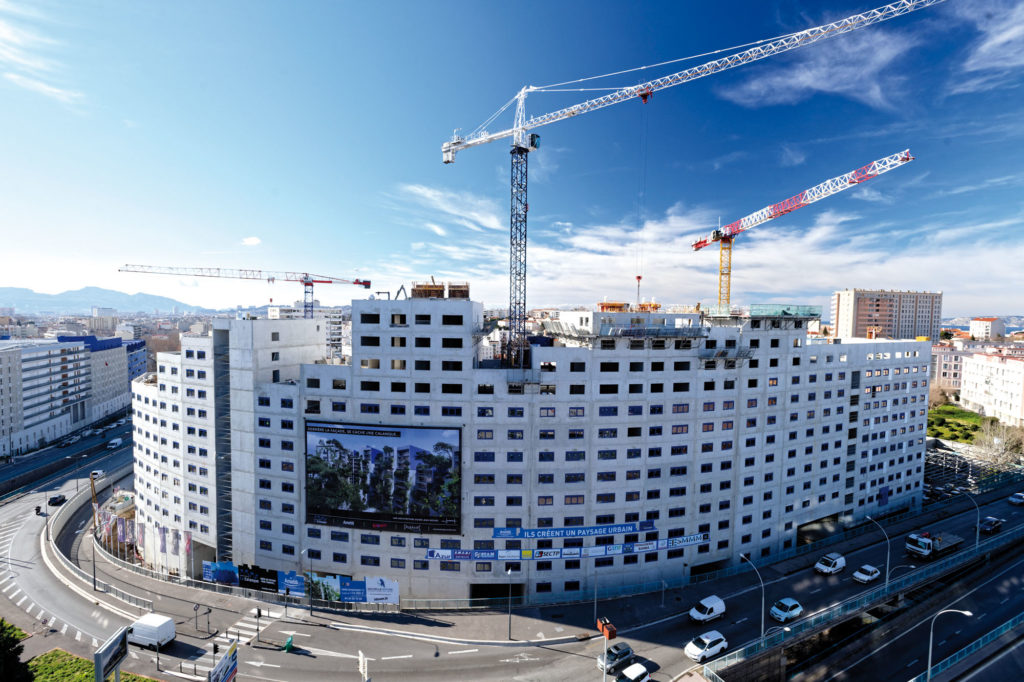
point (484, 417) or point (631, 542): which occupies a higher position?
point (484, 417)

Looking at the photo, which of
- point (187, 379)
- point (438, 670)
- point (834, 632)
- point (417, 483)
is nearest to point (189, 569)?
point (187, 379)

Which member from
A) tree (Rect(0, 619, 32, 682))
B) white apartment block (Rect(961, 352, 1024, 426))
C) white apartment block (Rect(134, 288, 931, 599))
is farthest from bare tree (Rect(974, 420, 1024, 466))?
tree (Rect(0, 619, 32, 682))

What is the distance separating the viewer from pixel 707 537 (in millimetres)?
55469

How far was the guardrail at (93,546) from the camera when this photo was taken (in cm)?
5116

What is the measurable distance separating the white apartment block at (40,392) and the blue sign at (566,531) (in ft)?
431

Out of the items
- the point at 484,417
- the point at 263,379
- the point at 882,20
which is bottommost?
the point at 484,417

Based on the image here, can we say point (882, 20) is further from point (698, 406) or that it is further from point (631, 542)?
point (631, 542)

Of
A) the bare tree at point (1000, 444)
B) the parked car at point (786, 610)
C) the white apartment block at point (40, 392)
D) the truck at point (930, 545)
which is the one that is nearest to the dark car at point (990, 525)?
the truck at point (930, 545)

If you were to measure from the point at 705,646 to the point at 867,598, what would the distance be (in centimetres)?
2039

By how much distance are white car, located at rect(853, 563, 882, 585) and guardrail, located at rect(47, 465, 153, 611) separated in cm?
8011

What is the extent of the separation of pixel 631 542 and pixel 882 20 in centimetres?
8110

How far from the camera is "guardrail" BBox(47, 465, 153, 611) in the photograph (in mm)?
51156

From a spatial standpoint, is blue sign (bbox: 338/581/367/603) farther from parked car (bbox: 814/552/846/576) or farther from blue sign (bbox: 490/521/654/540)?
parked car (bbox: 814/552/846/576)

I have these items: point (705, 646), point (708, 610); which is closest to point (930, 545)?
point (708, 610)
